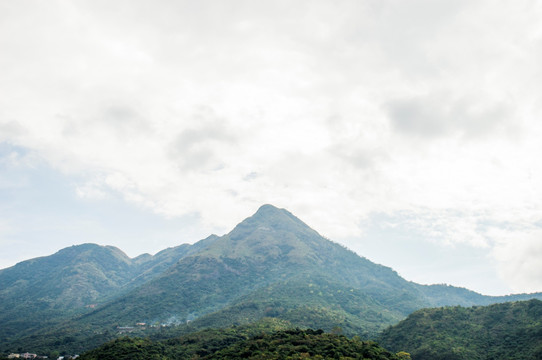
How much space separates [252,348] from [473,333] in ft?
254

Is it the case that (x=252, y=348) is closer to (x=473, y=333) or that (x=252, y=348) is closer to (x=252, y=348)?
(x=252, y=348)

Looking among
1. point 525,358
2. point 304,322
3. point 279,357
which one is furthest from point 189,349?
point 525,358

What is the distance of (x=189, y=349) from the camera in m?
96.0

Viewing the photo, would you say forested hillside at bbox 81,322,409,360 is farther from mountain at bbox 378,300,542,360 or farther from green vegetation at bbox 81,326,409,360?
mountain at bbox 378,300,542,360

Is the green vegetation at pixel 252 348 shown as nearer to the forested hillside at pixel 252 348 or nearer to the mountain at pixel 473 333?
the forested hillside at pixel 252 348

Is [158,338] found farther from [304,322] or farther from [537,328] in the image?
[537,328]

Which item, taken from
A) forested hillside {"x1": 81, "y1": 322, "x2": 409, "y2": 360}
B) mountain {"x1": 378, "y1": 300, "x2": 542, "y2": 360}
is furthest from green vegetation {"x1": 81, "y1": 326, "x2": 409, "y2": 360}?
mountain {"x1": 378, "y1": 300, "x2": 542, "y2": 360}

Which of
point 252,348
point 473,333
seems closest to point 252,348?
point 252,348

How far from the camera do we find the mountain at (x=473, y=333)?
94.2 meters

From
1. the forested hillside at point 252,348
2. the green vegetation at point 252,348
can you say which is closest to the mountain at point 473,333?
the forested hillside at point 252,348

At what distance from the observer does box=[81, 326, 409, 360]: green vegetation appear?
6575 cm

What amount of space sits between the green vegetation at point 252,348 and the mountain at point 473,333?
89.5 ft

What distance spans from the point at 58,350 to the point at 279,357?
110944 mm

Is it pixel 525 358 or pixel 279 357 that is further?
pixel 525 358
